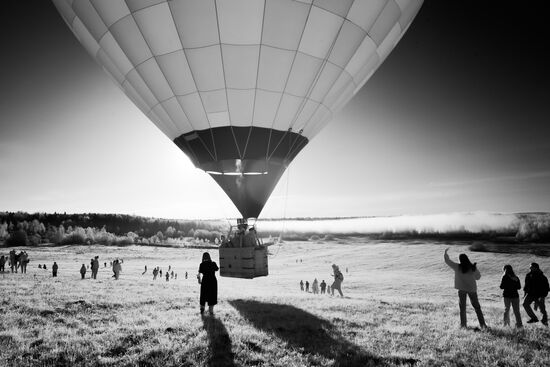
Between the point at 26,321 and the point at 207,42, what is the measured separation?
7.19 m

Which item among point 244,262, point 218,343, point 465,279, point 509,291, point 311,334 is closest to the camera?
point 218,343

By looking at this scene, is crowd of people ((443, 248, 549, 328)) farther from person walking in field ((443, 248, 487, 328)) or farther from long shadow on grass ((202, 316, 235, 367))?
long shadow on grass ((202, 316, 235, 367))

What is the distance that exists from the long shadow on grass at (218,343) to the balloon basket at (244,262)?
307 cm

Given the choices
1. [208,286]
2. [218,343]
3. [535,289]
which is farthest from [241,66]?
[535,289]

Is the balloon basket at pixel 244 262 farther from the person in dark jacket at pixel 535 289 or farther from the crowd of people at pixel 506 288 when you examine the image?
the person in dark jacket at pixel 535 289

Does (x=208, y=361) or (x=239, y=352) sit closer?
(x=208, y=361)

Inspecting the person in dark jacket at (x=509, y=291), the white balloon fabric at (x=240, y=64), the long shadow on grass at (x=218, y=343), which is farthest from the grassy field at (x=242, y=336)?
the white balloon fabric at (x=240, y=64)

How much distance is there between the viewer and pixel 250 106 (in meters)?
9.73

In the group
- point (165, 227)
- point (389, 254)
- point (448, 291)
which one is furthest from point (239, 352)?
point (165, 227)

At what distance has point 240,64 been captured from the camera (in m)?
9.07

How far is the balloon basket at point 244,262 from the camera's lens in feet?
31.5

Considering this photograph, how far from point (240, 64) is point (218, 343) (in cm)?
682

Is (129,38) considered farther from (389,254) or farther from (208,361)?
(389,254)

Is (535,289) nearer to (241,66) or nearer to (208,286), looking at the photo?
(208,286)
